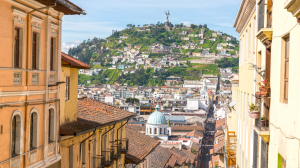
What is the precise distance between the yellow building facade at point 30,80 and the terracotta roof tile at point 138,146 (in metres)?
11.7

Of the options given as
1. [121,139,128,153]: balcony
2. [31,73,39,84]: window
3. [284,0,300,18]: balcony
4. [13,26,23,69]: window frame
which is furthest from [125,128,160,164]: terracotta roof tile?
[284,0,300,18]: balcony

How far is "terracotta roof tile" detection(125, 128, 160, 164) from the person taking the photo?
879 inches

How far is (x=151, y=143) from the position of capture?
87.4 feet

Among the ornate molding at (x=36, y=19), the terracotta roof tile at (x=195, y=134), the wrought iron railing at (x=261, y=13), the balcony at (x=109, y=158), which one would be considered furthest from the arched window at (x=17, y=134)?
the terracotta roof tile at (x=195, y=134)

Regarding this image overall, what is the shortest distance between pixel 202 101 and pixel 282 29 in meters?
170

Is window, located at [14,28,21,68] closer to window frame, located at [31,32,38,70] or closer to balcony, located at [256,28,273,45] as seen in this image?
window frame, located at [31,32,38,70]

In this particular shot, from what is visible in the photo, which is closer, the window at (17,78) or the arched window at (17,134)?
the window at (17,78)

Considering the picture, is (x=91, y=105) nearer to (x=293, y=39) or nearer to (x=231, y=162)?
(x=231, y=162)

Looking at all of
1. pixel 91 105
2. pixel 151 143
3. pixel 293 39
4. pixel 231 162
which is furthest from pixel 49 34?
pixel 151 143

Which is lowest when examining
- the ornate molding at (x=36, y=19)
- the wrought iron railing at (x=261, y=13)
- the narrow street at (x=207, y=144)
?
the narrow street at (x=207, y=144)

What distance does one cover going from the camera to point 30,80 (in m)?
9.13

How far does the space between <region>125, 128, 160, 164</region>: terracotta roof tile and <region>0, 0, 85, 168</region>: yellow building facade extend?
11657 mm

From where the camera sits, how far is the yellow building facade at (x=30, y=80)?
26.9 feet

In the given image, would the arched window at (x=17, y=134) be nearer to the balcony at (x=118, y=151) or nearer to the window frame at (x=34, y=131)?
the window frame at (x=34, y=131)
